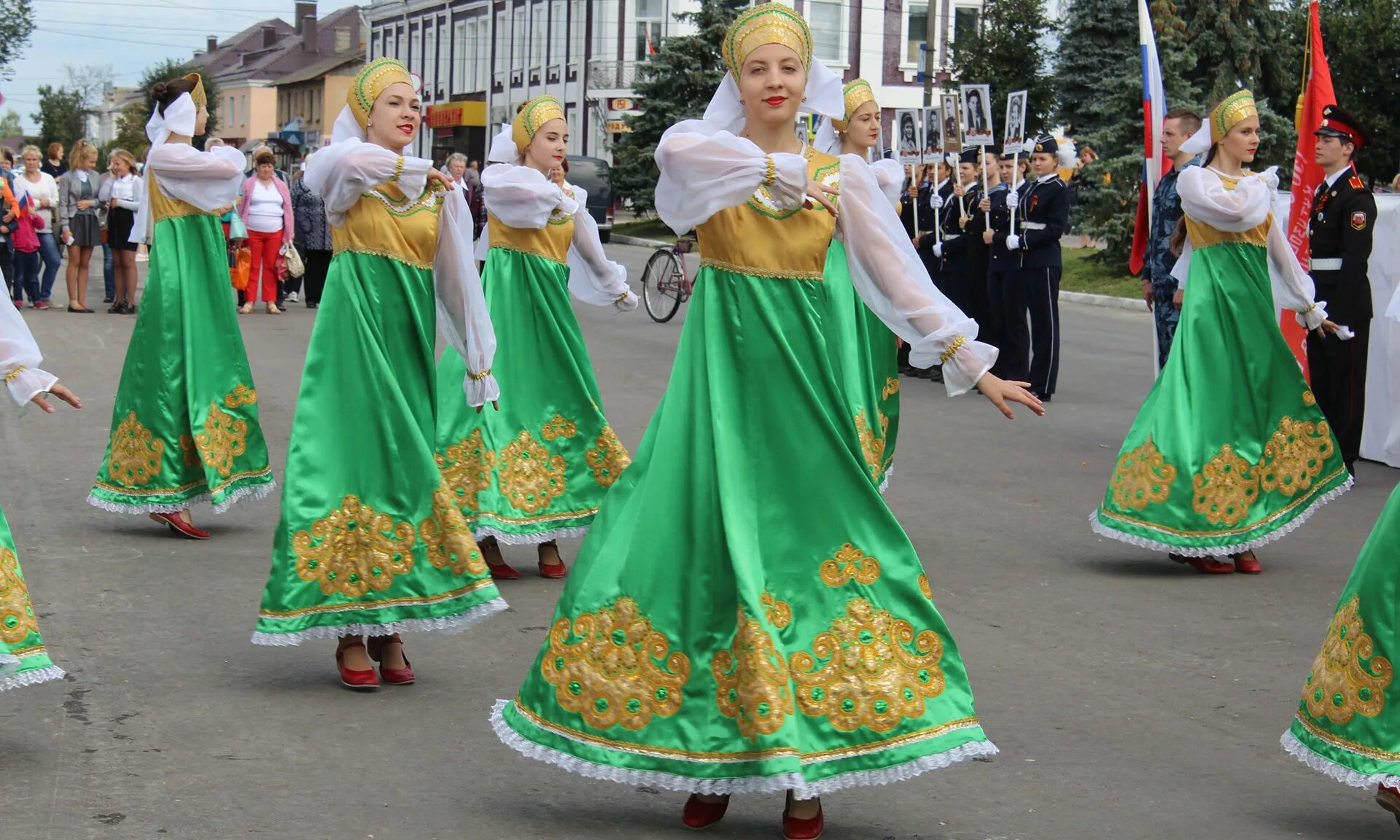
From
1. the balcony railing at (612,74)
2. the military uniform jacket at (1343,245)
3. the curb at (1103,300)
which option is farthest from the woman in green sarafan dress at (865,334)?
the balcony railing at (612,74)

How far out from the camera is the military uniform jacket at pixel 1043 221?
14961mm

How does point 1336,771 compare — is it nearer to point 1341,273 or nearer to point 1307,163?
point 1341,273

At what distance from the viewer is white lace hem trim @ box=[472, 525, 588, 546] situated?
7.59 metres

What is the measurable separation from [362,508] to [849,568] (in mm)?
2032

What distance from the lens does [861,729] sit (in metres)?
4.23

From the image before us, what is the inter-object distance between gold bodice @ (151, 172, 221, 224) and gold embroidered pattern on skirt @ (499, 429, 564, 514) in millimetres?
2024

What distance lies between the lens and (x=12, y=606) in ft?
16.0

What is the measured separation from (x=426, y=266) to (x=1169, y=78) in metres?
26.9

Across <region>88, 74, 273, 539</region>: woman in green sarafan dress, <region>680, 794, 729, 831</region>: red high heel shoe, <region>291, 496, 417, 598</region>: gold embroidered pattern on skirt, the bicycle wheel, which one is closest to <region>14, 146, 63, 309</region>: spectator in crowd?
the bicycle wheel

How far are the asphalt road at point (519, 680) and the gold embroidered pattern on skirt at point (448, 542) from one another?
0.39 m

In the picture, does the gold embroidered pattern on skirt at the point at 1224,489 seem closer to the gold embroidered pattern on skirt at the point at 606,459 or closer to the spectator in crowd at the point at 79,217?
the gold embroidered pattern on skirt at the point at 606,459

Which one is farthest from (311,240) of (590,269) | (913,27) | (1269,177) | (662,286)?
(913,27)

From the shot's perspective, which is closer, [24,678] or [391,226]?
[24,678]

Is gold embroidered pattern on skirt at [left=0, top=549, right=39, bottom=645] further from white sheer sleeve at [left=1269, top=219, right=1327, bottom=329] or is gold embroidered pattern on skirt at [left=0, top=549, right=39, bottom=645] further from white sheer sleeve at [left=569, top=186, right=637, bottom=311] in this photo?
white sheer sleeve at [left=1269, top=219, right=1327, bottom=329]
